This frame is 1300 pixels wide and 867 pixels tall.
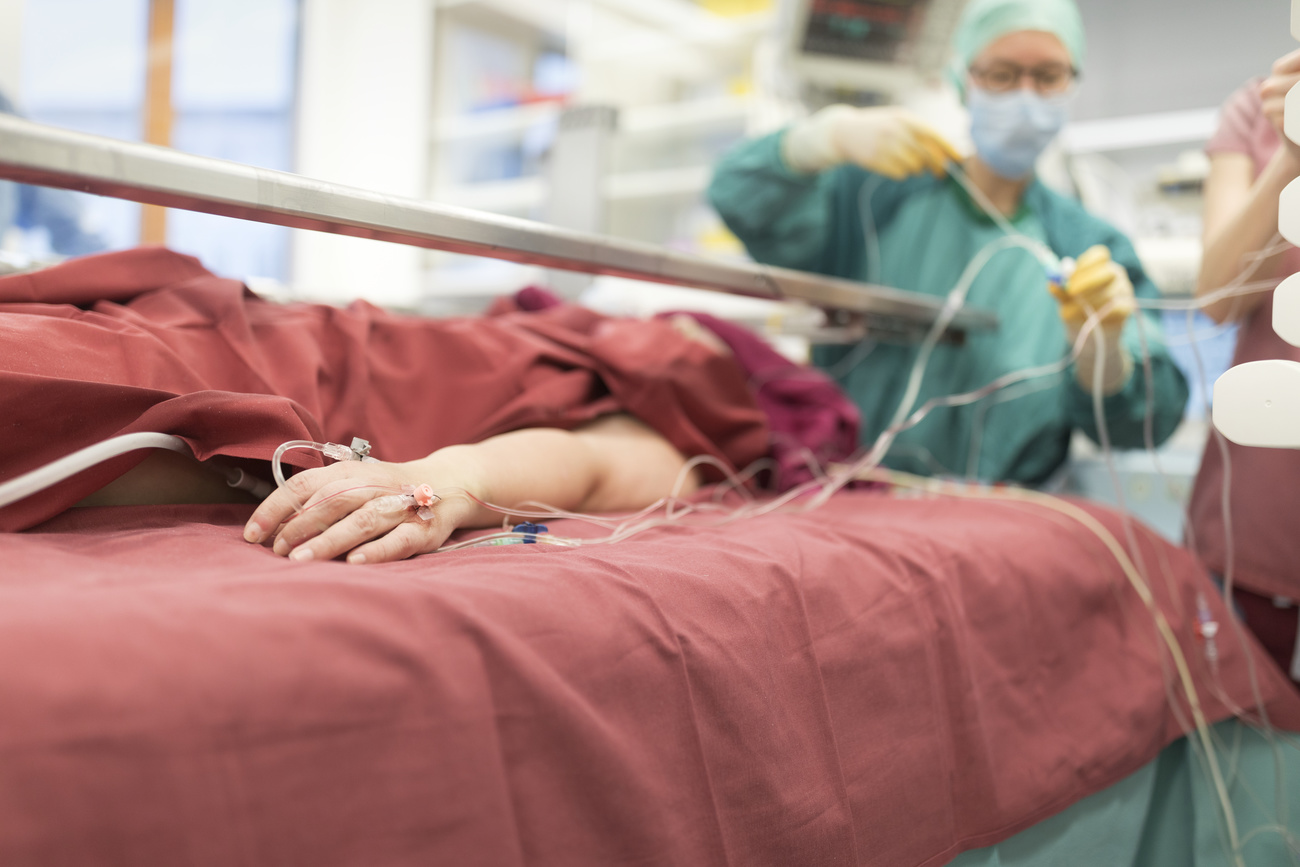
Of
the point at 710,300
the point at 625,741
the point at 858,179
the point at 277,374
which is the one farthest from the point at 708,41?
the point at 625,741

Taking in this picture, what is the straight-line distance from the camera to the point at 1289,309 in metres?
0.59

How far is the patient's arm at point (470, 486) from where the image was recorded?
57 cm

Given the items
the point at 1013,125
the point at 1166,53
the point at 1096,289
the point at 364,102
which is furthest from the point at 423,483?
the point at 364,102

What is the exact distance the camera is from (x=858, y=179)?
170cm

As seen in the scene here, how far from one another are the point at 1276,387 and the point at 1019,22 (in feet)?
3.41

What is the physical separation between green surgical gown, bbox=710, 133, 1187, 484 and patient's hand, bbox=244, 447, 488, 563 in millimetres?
1048

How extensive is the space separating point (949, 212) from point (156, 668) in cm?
151

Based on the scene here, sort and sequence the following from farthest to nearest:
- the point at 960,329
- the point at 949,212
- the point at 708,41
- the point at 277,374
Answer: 1. the point at 708,41
2. the point at 949,212
3. the point at 960,329
4. the point at 277,374

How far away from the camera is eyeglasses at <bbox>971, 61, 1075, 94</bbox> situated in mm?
1441

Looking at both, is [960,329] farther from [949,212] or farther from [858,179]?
[858,179]

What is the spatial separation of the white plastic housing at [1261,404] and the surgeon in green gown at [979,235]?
0.63 meters

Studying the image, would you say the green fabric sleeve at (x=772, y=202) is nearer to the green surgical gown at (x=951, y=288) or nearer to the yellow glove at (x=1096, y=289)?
the green surgical gown at (x=951, y=288)

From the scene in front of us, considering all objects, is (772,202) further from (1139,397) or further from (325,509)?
(325,509)

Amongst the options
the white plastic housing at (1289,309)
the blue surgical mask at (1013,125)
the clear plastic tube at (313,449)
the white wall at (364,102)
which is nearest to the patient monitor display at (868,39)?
the blue surgical mask at (1013,125)
